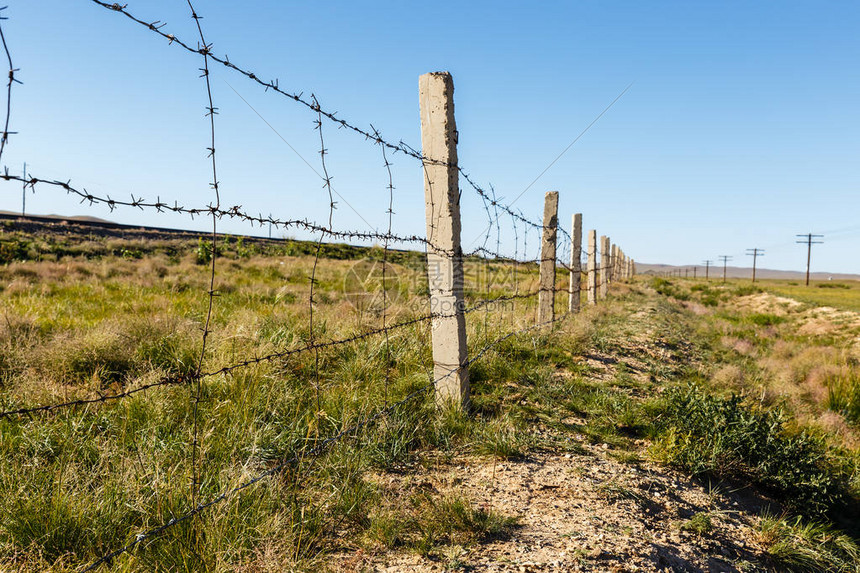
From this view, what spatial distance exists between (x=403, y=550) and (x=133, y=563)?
1.17 metres

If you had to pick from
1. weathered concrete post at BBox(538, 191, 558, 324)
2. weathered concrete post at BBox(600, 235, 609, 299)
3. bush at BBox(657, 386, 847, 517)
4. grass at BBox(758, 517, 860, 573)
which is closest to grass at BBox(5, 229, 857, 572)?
bush at BBox(657, 386, 847, 517)

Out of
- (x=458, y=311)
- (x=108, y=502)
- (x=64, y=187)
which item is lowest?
(x=108, y=502)

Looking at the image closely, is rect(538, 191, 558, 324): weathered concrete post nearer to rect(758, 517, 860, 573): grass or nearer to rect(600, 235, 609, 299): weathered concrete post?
rect(758, 517, 860, 573): grass

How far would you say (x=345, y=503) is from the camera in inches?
100

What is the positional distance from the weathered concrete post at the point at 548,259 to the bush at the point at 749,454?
3.38 meters

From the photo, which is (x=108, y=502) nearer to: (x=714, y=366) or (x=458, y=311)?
(x=458, y=311)

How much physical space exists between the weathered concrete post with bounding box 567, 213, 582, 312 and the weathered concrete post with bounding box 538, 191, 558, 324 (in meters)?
1.57

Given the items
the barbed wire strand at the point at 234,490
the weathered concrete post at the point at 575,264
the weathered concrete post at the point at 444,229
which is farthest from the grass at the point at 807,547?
the weathered concrete post at the point at 575,264

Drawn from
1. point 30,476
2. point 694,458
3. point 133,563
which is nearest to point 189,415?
point 30,476

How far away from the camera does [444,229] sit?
3637 mm

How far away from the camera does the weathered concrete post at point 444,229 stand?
3.57 meters

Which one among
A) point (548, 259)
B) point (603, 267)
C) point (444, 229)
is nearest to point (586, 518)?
point (444, 229)

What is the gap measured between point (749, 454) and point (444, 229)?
2964mm

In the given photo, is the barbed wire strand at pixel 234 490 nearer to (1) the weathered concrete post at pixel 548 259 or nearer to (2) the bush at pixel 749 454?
(2) the bush at pixel 749 454
